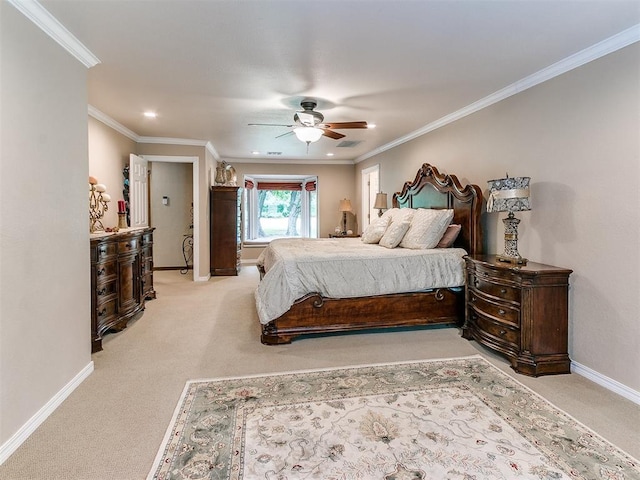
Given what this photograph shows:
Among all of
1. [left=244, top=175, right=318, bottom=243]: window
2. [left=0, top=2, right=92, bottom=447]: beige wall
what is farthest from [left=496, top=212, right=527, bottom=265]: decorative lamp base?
[left=244, top=175, right=318, bottom=243]: window

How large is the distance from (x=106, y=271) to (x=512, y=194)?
368 centimetres

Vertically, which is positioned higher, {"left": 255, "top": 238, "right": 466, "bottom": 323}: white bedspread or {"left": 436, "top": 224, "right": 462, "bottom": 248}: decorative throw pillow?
{"left": 436, "top": 224, "right": 462, "bottom": 248}: decorative throw pillow

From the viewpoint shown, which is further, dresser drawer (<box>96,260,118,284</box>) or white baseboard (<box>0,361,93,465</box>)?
dresser drawer (<box>96,260,118,284</box>)

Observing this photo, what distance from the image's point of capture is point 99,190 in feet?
12.3

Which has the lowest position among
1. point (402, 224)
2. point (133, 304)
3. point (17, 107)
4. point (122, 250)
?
point (133, 304)

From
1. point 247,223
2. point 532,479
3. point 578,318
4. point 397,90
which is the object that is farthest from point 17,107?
point 247,223

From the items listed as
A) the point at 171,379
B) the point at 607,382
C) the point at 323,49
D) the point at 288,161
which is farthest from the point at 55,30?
the point at 288,161

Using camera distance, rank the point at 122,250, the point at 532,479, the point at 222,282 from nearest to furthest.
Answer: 1. the point at 532,479
2. the point at 122,250
3. the point at 222,282

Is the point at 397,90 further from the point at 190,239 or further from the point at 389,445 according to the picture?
the point at 190,239

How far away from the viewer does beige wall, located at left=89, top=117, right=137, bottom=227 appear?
4.18 m

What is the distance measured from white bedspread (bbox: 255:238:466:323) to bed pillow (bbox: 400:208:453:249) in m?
0.21

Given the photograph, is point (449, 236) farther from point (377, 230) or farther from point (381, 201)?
point (381, 201)

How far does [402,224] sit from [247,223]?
Answer: 5.02 m

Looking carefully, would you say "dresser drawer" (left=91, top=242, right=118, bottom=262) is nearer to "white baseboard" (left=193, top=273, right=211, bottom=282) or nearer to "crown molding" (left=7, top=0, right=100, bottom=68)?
"crown molding" (left=7, top=0, right=100, bottom=68)
